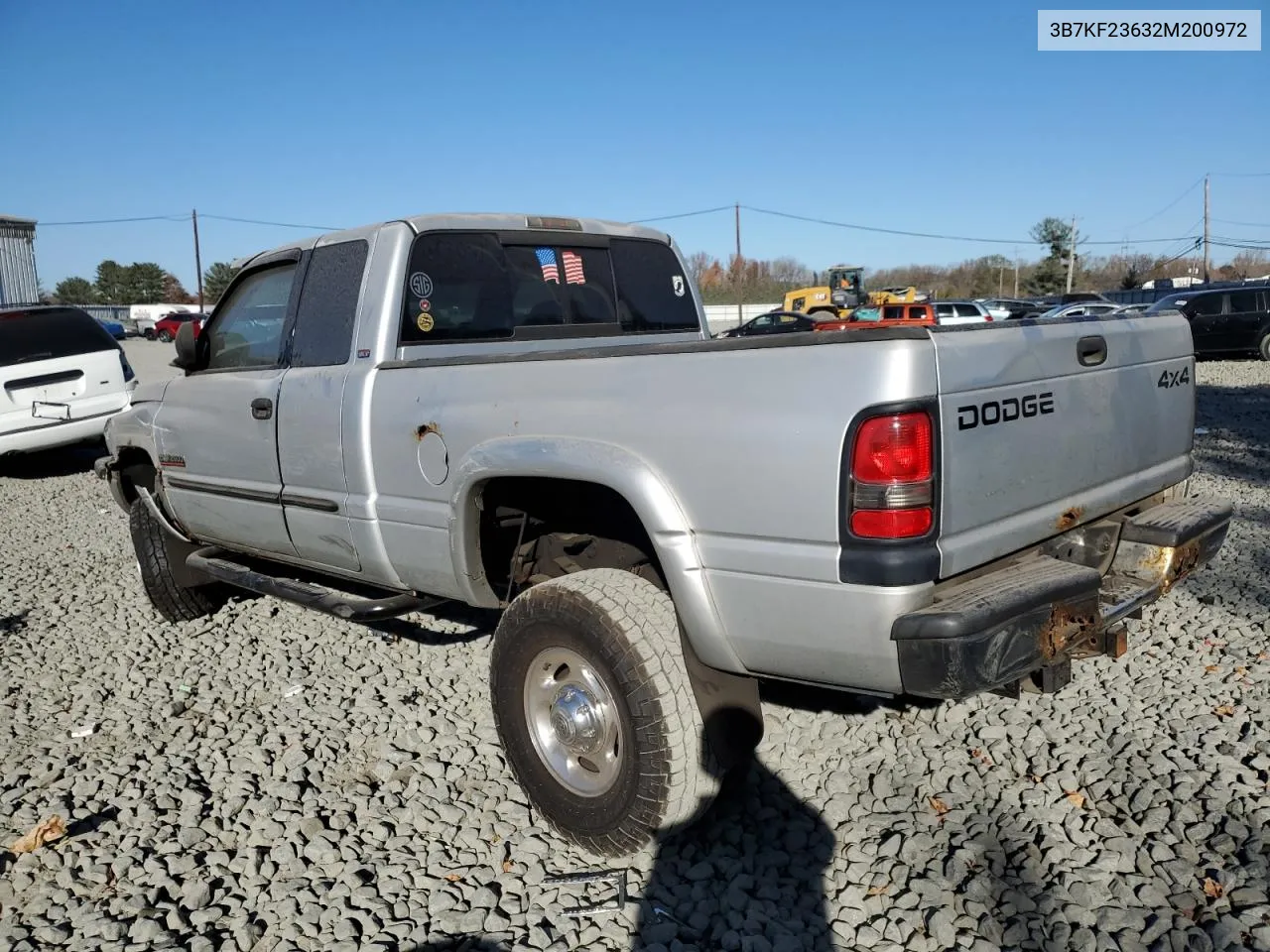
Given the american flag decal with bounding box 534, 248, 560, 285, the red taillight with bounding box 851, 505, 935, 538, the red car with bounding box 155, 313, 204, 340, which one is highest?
the red car with bounding box 155, 313, 204, 340

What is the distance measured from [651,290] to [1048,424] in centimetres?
248

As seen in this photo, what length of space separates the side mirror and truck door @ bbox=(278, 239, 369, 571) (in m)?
0.77

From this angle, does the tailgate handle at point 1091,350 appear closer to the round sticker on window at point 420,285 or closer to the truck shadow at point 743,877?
the truck shadow at point 743,877

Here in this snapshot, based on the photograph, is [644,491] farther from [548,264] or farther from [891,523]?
[548,264]

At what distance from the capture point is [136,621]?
558 centimetres

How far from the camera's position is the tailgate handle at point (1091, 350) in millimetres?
2875

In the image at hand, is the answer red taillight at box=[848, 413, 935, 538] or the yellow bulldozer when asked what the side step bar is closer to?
red taillight at box=[848, 413, 935, 538]

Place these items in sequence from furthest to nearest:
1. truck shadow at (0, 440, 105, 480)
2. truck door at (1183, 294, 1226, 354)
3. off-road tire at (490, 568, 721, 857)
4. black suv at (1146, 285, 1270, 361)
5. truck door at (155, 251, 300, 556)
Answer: truck door at (1183, 294, 1226, 354), black suv at (1146, 285, 1270, 361), truck shadow at (0, 440, 105, 480), truck door at (155, 251, 300, 556), off-road tire at (490, 568, 721, 857)

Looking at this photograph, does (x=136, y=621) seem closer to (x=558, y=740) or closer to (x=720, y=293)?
(x=558, y=740)

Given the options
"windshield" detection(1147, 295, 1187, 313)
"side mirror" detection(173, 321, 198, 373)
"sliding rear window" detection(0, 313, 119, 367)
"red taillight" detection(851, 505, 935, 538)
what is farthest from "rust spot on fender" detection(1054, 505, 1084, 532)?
"windshield" detection(1147, 295, 1187, 313)

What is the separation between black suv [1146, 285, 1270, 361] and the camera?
18.7 metres

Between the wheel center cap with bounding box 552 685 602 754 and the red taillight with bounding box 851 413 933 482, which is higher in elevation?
the red taillight with bounding box 851 413 933 482

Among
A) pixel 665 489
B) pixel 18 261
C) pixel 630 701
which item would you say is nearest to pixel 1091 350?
pixel 665 489

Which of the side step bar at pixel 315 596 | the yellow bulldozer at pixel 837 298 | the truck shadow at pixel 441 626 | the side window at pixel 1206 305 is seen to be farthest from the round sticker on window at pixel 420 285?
the yellow bulldozer at pixel 837 298
